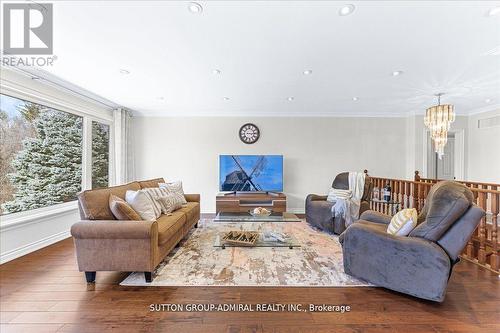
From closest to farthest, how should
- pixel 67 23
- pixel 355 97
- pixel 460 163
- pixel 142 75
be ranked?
1. pixel 67 23
2. pixel 142 75
3. pixel 355 97
4. pixel 460 163

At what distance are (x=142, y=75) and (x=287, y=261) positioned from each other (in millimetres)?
3143

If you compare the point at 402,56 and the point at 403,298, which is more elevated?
the point at 402,56

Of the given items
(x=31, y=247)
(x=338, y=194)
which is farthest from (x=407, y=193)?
(x=31, y=247)

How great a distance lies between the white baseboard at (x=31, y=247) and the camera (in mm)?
2677

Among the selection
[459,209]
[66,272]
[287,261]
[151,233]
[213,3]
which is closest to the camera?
[213,3]

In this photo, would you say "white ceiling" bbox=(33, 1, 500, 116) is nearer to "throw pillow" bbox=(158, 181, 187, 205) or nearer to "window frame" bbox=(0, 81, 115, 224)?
"window frame" bbox=(0, 81, 115, 224)

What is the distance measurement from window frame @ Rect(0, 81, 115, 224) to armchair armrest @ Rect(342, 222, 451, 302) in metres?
4.04

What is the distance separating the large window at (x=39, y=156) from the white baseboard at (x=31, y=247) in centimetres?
49

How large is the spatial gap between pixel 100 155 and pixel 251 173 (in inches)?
126

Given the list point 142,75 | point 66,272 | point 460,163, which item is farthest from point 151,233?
point 460,163

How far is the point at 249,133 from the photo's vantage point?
528 centimetres

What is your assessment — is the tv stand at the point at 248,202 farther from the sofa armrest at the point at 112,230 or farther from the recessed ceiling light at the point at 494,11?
the recessed ceiling light at the point at 494,11

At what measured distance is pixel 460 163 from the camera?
5.42 meters

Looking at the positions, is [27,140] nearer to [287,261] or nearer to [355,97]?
[287,261]
